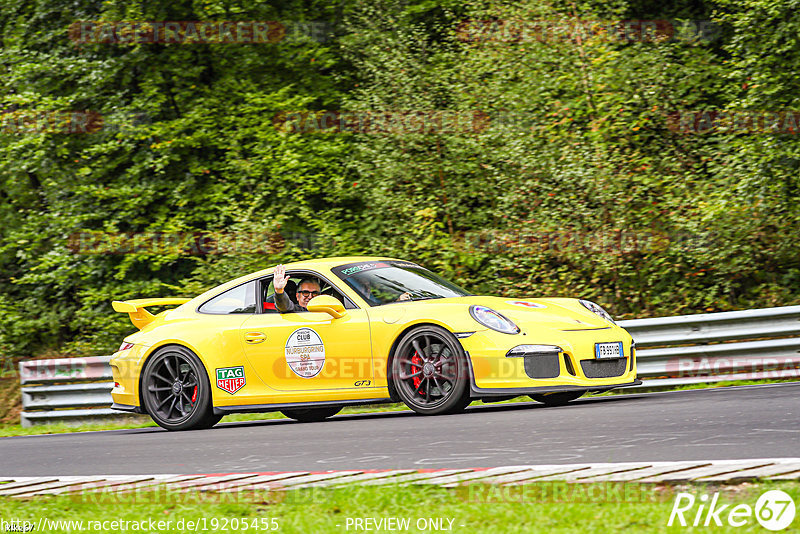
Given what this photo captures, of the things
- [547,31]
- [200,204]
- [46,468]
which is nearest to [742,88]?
[547,31]

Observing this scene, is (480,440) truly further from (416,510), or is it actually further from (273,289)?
(273,289)

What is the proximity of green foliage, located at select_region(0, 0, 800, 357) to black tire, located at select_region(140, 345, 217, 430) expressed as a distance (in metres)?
5.53

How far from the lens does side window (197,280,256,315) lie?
30.4 ft

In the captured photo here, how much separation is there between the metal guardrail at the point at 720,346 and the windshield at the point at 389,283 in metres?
2.47

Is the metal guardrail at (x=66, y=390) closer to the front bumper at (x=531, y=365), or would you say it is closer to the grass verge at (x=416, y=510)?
the front bumper at (x=531, y=365)

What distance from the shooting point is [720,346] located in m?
10.2

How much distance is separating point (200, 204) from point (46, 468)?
1114 centimetres

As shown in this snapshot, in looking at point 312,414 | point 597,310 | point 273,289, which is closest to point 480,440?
point 597,310

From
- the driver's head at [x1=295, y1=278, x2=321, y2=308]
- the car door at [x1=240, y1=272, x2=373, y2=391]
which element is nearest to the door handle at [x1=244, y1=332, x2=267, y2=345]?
the car door at [x1=240, y1=272, x2=373, y2=391]

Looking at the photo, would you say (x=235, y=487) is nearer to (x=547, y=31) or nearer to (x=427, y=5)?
(x=547, y=31)

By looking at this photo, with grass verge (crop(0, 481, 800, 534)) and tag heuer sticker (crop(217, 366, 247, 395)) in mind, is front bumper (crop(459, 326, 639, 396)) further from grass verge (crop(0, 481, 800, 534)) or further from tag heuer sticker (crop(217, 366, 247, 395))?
grass verge (crop(0, 481, 800, 534))

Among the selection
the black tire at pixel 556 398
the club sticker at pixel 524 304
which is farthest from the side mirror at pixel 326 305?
the black tire at pixel 556 398

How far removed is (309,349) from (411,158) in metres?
7.43

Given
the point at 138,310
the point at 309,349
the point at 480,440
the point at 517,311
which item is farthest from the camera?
the point at 138,310
